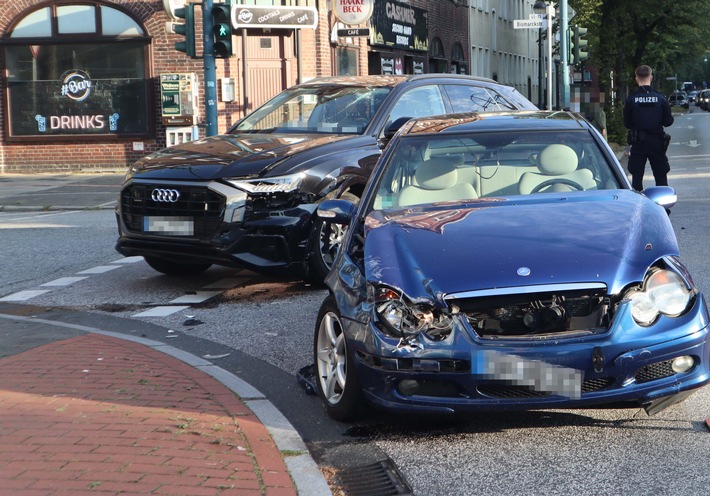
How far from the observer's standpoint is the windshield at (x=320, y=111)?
10.2 meters

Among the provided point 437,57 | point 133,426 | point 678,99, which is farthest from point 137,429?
point 678,99

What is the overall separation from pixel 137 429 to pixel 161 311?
3.91 metres

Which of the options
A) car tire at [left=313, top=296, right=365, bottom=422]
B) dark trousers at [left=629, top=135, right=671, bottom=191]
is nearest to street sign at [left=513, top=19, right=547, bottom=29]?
dark trousers at [left=629, top=135, right=671, bottom=191]

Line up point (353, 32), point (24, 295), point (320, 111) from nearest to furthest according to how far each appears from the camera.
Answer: point (24, 295) < point (320, 111) < point (353, 32)

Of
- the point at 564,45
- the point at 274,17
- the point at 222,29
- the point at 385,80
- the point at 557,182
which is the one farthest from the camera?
the point at 564,45

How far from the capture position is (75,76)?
91.7 ft

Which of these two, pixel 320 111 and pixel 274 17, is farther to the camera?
pixel 274 17

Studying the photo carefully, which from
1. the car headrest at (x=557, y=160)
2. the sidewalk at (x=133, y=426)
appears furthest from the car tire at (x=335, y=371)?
the car headrest at (x=557, y=160)

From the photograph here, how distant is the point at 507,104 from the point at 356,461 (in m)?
6.98

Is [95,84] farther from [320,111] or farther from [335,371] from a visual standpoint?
[335,371]

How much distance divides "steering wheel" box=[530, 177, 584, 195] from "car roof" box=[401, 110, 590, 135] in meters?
0.41

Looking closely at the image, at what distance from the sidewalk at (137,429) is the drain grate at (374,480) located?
0.13 m

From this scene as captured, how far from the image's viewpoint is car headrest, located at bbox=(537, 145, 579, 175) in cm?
654

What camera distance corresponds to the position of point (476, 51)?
172ft
